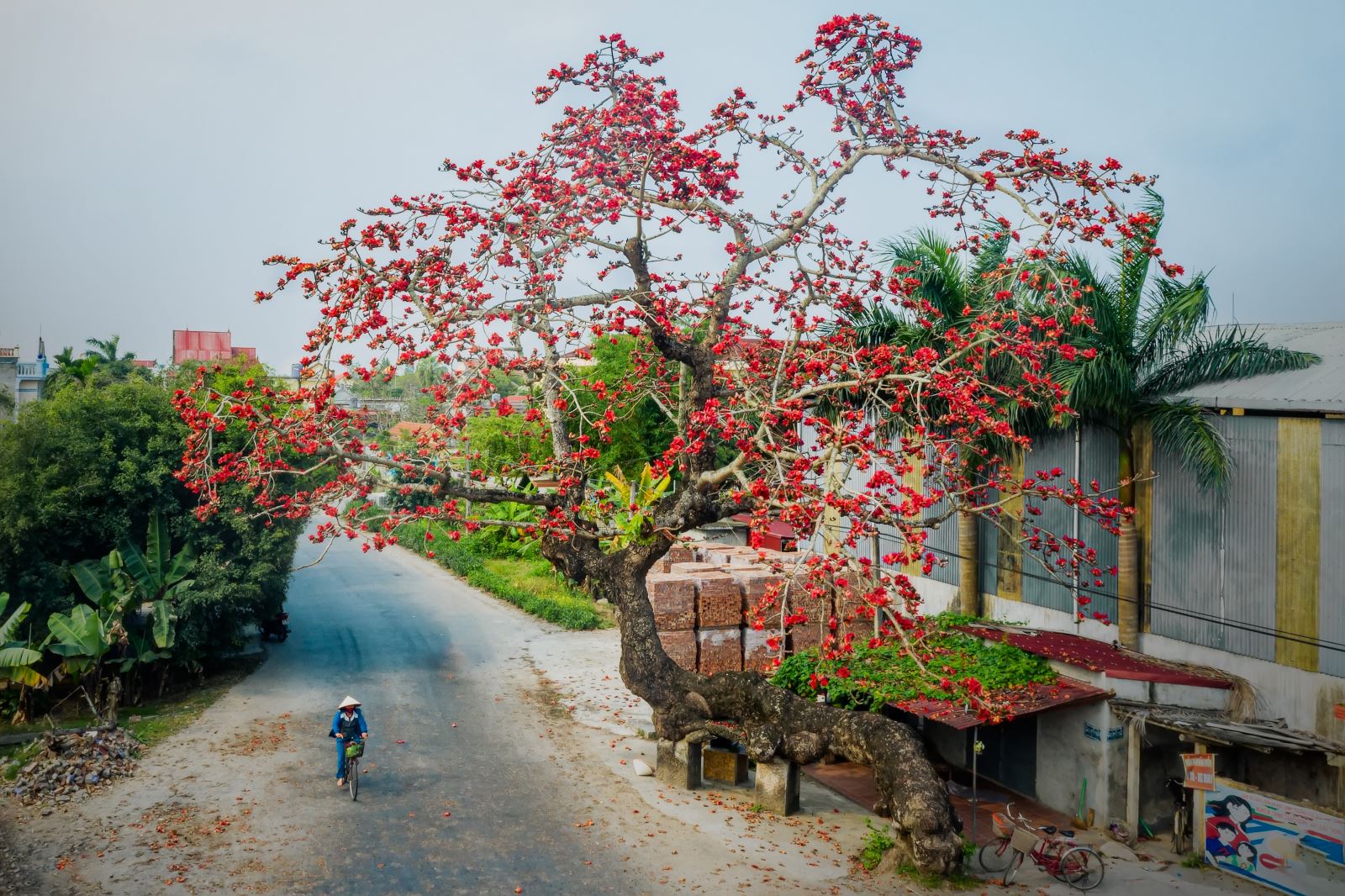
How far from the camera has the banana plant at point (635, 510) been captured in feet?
43.1

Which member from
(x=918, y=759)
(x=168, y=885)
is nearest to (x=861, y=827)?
(x=918, y=759)

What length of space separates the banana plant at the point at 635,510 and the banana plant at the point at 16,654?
9.33 metres

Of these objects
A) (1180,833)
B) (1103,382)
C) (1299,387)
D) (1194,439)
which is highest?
(1103,382)

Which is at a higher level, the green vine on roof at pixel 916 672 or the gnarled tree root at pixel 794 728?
the green vine on roof at pixel 916 672

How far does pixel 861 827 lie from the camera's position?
12531 millimetres

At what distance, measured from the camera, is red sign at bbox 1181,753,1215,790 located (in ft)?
38.2

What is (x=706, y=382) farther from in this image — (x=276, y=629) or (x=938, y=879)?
(x=276, y=629)

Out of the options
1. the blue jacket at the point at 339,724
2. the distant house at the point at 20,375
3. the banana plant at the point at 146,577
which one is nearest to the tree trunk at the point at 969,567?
the blue jacket at the point at 339,724

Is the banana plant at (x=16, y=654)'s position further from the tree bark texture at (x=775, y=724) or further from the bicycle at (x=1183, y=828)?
the bicycle at (x=1183, y=828)

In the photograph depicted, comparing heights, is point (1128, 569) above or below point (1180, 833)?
above

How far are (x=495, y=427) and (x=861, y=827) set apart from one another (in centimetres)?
2648

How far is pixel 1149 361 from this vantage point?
13523mm

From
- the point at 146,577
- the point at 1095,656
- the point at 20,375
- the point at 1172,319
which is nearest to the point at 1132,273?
the point at 1172,319

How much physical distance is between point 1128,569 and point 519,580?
71.3ft
